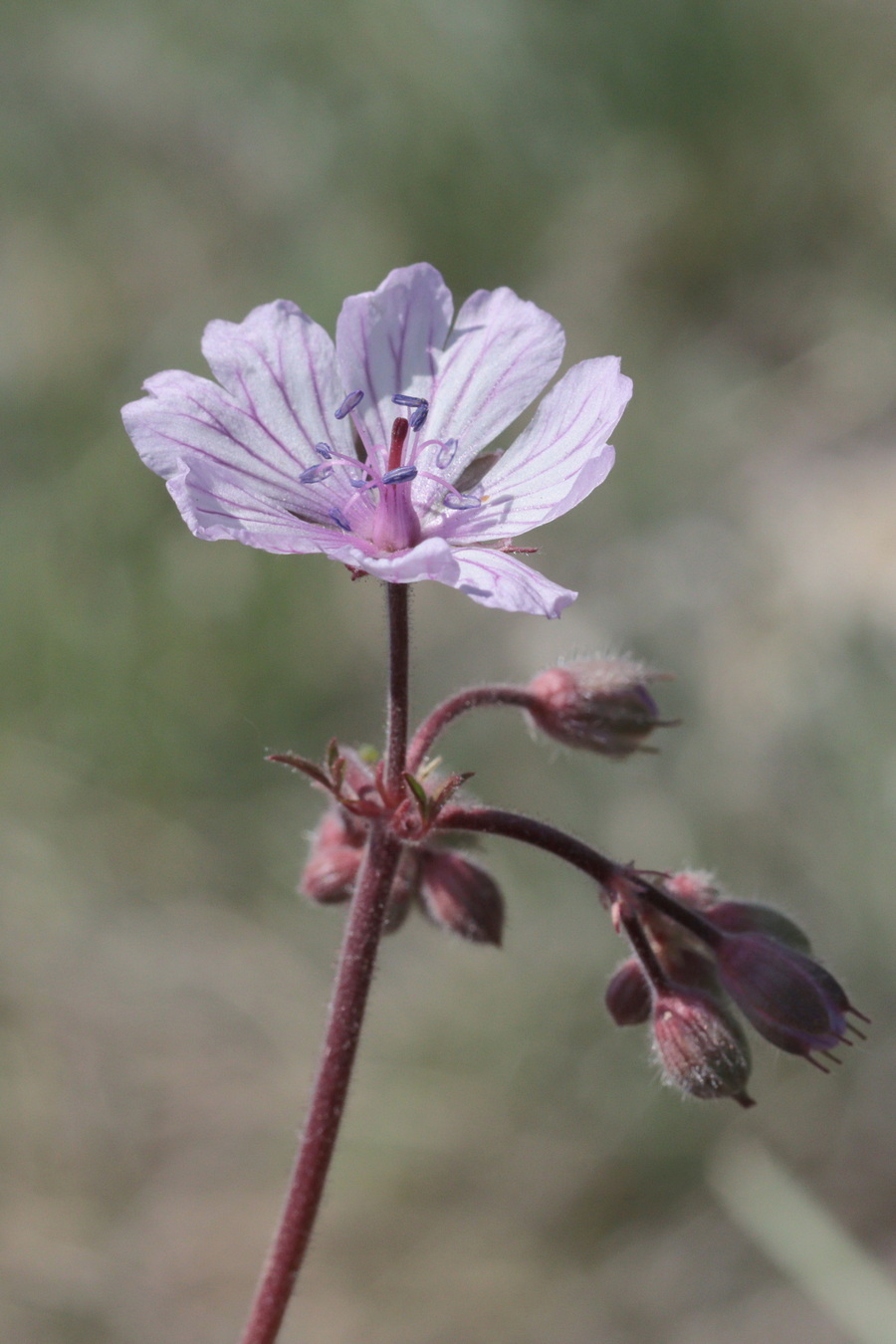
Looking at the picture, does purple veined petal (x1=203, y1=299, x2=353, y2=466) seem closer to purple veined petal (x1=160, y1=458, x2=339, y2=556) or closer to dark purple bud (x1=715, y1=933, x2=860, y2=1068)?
purple veined petal (x1=160, y1=458, x2=339, y2=556)

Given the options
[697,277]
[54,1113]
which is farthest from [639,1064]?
[697,277]

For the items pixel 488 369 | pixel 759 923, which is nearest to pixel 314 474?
pixel 488 369

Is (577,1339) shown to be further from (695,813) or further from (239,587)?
(239,587)

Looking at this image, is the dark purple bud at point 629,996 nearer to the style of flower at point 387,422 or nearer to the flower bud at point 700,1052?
the flower bud at point 700,1052

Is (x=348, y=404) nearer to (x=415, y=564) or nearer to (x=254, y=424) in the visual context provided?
(x=254, y=424)

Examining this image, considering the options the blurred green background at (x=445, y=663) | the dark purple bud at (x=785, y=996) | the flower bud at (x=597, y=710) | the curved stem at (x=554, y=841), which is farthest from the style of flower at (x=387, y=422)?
the blurred green background at (x=445, y=663)
